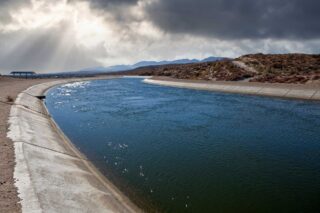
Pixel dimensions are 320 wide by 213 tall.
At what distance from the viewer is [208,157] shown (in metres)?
22.2

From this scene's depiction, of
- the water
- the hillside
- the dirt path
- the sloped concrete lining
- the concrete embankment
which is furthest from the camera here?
the hillside

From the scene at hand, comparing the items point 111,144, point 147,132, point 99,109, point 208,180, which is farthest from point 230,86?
point 208,180

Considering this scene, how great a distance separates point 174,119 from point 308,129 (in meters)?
15.0

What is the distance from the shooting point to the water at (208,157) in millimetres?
15305

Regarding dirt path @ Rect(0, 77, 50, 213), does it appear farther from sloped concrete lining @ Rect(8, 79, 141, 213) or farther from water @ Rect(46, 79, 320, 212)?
water @ Rect(46, 79, 320, 212)

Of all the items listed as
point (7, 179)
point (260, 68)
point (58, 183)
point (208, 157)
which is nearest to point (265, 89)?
point (260, 68)

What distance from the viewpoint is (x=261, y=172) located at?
1902cm

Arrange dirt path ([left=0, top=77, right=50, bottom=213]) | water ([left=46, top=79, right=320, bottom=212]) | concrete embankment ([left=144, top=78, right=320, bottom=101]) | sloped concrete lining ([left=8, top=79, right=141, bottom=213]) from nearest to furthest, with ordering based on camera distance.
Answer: dirt path ([left=0, top=77, right=50, bottom=213]), sloped concrete lining ([left=8, top=79, right=141, bottom=213]), water ([left=46, top=79, right=320, bottom=212]), concrete embankment ([left=144, top=78, right=320, bottom=101])

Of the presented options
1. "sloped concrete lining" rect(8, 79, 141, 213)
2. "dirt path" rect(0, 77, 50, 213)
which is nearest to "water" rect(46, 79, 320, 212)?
"sloped concrete lining" rect(8, 79, 141, 213)

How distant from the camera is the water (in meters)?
15.3

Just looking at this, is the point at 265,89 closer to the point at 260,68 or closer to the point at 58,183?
the point at 260,68

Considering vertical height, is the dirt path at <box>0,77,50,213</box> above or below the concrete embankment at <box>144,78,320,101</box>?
above

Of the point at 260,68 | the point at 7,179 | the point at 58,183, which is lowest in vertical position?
the point at 58,183

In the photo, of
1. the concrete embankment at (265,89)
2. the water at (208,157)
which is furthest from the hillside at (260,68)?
the water at (208,157)
